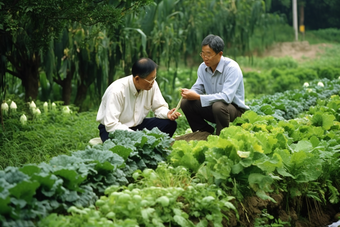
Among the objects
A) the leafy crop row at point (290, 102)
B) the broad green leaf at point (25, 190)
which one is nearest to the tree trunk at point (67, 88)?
the leafy crop row at point (290, 102)

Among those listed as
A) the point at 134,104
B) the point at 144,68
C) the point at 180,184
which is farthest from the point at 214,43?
the point at 180,184

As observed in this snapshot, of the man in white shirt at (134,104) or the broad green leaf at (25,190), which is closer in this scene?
the broad green leaf at (25,190)

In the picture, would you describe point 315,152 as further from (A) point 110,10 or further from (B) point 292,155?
(A) point 110,10

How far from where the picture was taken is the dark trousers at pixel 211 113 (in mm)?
4332

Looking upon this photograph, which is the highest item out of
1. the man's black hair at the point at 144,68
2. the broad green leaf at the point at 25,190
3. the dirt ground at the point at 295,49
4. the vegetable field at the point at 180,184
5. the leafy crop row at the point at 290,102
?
the man's black hair at the point at 144,68

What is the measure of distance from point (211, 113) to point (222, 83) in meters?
0.32

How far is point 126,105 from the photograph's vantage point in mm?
4078

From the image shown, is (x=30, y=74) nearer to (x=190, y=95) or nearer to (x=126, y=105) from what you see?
(x=126, y=105)

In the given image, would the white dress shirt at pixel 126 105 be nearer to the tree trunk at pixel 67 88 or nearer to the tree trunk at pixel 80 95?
the tree trunk at pixel 67 88

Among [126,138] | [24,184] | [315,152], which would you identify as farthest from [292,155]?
[24,184]

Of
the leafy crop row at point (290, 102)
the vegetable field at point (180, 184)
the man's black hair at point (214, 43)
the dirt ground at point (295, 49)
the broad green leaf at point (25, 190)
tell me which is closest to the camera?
the broad green leaf at point (25, 190)

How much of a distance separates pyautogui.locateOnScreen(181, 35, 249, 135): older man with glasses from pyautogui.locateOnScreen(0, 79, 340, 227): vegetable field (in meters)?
0.48

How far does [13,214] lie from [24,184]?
147mm

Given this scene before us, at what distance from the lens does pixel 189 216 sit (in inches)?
102
